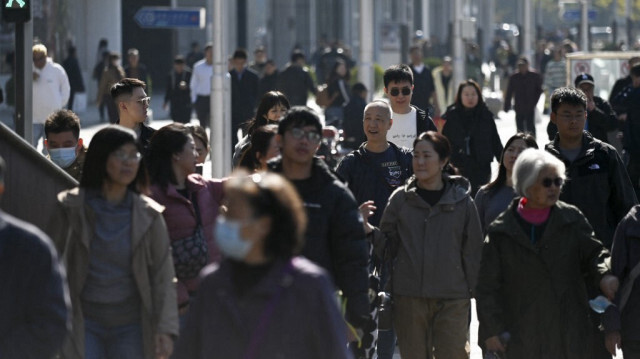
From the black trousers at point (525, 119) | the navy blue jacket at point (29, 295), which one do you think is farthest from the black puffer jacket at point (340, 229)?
the black trousers at point (525, 119)

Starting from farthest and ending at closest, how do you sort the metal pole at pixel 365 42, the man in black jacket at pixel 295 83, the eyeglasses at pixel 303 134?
1. the metal pole at pixel 365 42
2. the man in black jacket at pixel 295 83
3. the eyeglasses at pixel 303 134

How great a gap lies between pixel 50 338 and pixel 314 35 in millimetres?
62560

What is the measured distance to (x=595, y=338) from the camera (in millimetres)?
7258

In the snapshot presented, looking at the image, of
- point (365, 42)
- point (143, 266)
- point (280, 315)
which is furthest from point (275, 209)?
point (365, 42)

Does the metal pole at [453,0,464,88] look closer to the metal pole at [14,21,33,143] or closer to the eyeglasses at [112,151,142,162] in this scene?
the metal pole at [14,21,33,143]

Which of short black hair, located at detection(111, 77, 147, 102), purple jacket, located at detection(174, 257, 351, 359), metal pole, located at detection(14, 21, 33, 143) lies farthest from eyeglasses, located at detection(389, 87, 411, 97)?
purple jacket, located at detection(174, 257, 351, 359)

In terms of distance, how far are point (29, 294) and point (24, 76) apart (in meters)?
8.50

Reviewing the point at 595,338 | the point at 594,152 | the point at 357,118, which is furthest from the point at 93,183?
the point at 357,118

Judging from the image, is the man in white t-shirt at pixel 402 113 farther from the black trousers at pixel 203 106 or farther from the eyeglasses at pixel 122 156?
the black trousers at pixel 203 106

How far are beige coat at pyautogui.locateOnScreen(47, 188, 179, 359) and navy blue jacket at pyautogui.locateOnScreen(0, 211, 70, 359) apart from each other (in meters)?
1.28

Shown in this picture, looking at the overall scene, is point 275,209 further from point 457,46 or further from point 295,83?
point 457,46

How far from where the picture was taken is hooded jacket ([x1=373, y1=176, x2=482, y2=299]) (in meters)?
8.00

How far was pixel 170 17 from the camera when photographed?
954 inches

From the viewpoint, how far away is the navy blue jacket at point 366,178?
9.09m
